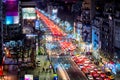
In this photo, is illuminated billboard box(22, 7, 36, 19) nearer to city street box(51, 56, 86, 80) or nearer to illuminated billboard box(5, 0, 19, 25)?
city street box(51, 56, 86, 80)

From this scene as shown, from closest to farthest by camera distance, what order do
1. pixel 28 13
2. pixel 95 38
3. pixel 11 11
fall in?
pixel 11 11 < pixel 28 13 < pixel 95 38

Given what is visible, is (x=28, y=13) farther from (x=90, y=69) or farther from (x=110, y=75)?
(x=110, y=75)

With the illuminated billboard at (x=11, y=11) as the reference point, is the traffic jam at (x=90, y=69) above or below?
below

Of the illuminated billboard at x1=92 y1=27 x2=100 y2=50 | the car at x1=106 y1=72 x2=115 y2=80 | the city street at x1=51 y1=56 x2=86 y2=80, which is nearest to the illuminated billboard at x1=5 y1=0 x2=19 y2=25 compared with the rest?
the city street at x1=51 y1=56 x2=86 y2=80

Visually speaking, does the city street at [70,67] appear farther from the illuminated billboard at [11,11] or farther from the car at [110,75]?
the illuminated billboard at [11,11]

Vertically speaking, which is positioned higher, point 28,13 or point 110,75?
point 28,13

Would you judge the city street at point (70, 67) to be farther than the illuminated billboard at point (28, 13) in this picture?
No

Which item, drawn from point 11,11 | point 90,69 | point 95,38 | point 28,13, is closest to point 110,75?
point 90,69

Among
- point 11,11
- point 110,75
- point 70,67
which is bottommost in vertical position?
point 70,67

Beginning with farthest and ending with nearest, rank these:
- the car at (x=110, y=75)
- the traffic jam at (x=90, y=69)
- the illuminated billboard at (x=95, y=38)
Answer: the illuminated billboard at (x=95, y=38) → the traffic jam at (x=90, y=69) → the car at (x=110, y=75)

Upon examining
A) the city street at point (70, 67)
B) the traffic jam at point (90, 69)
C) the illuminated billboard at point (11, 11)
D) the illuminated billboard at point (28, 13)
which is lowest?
the city street at point (70, 67)

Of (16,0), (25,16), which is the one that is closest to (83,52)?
(25,16)

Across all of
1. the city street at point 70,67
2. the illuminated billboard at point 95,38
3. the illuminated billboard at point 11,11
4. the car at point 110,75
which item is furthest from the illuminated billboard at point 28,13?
the illuminated billboard at point 11,11
